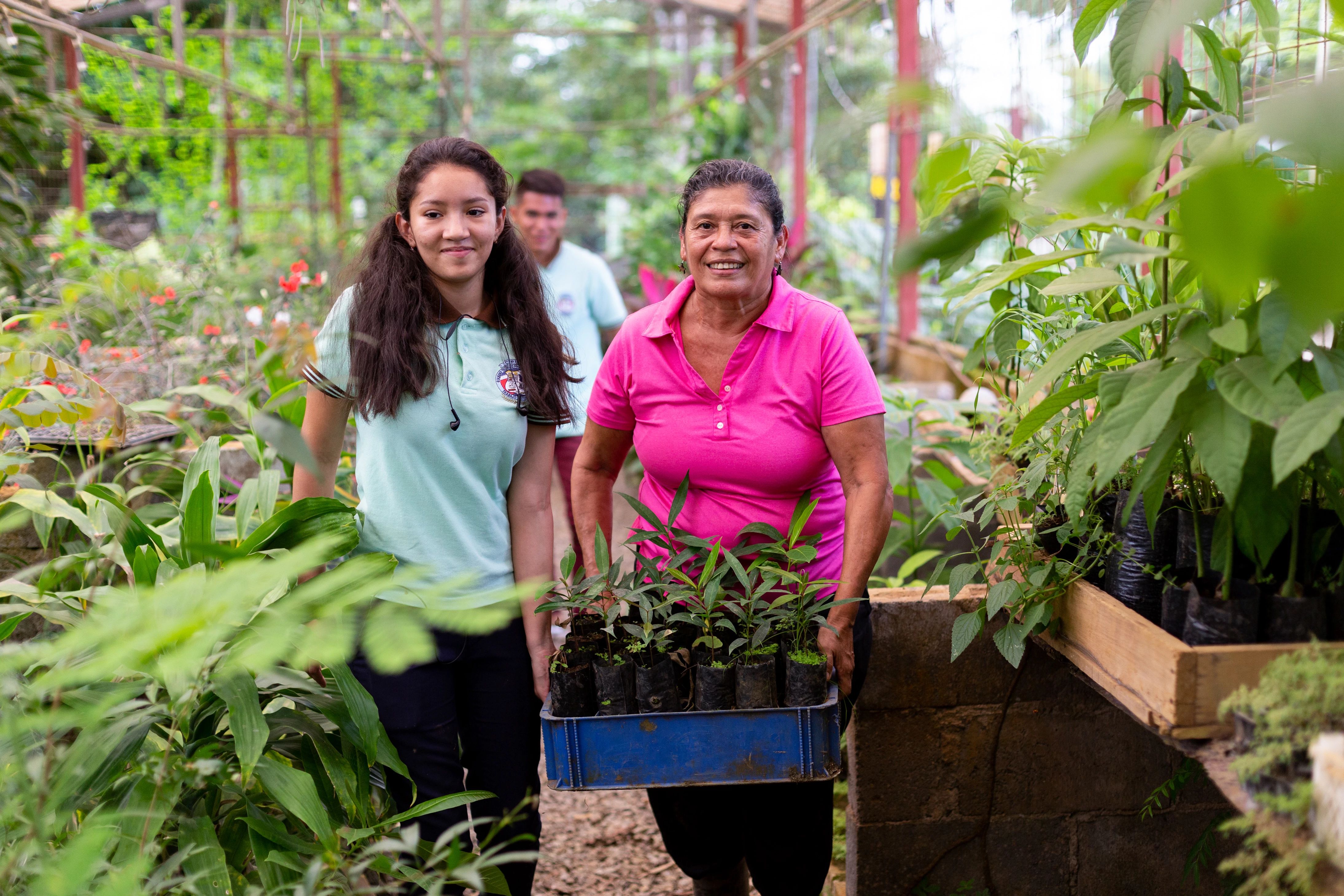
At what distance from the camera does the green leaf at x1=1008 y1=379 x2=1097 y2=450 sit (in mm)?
1460

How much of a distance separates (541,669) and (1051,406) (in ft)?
3.36

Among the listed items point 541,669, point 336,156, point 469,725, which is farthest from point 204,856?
point 336,156

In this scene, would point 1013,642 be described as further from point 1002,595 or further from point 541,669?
point 541,669

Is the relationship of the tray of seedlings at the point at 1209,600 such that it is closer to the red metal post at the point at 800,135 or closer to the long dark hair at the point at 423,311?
the long dark hair at the point at 423,311

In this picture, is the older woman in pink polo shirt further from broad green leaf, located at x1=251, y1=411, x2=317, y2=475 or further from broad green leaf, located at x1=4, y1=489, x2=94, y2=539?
broad green leaf, located at x1=251, y1=411, x2=317, y2=475

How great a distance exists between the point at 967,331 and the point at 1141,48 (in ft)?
Answer: 18.6

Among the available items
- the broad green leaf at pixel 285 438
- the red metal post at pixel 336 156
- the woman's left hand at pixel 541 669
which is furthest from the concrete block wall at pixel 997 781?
the red metal post at pixel 336 156

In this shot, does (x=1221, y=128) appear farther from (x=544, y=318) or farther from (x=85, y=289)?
(x=85, y=289)

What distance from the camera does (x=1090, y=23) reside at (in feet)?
4.64

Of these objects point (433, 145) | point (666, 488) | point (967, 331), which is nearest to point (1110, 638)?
point (666, 488)

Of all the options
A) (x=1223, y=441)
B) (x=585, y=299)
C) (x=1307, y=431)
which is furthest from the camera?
(x=585, y=299)

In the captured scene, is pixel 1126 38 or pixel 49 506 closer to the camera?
pixel 1126 38

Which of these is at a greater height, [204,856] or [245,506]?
[245,506]

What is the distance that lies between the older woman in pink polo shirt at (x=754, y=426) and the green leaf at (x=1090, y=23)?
2.01ft
